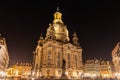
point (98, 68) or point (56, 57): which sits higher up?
point (56, 57)

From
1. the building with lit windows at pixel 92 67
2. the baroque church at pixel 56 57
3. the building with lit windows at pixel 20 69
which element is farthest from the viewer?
the building with lit windows at pixel 20 69

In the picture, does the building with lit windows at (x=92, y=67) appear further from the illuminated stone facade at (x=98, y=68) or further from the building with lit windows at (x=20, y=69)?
the building with lit windows at (x=20, y=69)

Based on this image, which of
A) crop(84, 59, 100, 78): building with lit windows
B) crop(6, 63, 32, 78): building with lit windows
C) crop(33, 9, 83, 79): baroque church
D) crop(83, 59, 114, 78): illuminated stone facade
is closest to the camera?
crop(33, 9, 83, 79): baroque church

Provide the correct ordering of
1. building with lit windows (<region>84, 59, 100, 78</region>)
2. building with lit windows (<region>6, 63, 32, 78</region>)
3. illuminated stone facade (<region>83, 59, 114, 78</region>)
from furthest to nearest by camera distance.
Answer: building with lit windows (<region>6, 63, 32, 78</region>)
building with lit windows (<region>84, 59, 100, 78</region>)
illuminated stone facade (<region>83, 59, 114, 78</region>)

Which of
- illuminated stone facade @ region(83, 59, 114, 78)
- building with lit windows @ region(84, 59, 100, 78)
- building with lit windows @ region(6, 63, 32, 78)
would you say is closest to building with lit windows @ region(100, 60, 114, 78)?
illuminated stone facade @ region(83, 59, 114, 78)

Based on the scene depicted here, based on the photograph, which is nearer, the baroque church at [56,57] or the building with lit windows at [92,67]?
the baroque church at [56,57]

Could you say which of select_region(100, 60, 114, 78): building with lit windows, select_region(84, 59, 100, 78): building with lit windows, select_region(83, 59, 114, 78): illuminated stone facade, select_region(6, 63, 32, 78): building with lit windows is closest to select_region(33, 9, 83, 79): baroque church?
select_region(83, 59, 114, 78): illuminated stone facade

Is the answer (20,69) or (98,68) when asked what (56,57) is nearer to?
(98,68)

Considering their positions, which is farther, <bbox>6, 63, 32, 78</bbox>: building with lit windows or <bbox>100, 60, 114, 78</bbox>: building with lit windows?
<bbox>6, 63, 32, 78</bbox>: building with lit windows

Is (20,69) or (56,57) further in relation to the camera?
(20,69)

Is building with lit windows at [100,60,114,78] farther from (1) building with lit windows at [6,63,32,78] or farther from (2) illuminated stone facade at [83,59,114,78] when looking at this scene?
(1) building with lit windows at [6,63,32,78]

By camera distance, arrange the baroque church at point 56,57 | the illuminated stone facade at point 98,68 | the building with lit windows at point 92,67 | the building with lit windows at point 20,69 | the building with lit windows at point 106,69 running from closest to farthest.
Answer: the baroque church at point 56,57 < the building with lit windows at point 106,69 < the illuminated stone facade at point 98,68 < the building with lit windows at point 92,67 < the building with lit windows at point 20,69

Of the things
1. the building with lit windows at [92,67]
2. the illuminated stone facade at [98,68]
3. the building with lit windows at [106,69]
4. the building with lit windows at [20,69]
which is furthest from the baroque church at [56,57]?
the building with lit windows at [20,69]

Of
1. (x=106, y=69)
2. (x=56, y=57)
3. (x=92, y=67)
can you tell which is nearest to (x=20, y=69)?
(x=56, y=57)
